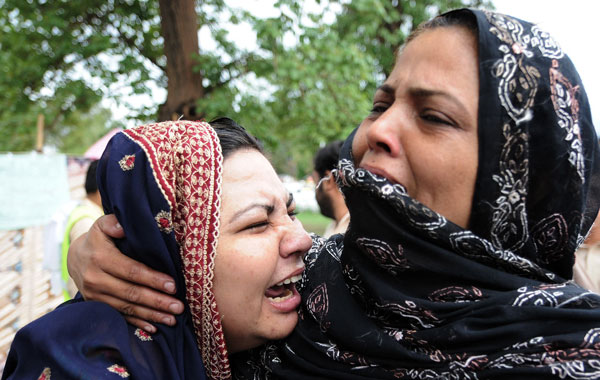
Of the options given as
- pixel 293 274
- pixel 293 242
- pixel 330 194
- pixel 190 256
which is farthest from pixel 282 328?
pixel 330 194

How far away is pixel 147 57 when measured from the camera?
7281 millimetres

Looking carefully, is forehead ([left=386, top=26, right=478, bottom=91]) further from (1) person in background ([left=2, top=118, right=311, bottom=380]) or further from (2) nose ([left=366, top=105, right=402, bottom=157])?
(1) person in background ([left=2, top=118, right=311, bottom=380])

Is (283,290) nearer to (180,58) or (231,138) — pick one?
(231,138)

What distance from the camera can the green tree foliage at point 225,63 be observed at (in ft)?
20.2

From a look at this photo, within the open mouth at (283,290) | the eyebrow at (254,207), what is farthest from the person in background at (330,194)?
the eyebrow at (254,207)

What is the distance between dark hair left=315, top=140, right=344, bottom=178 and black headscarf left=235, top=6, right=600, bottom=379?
10.9ft

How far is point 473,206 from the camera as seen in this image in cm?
126

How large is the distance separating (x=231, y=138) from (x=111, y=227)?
1.71 feet

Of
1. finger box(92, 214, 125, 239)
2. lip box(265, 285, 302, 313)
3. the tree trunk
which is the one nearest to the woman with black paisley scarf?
lip box(265, 285, 302, 313)

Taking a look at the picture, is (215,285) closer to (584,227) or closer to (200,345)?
(200,345)

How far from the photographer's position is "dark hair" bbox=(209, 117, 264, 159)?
166cm

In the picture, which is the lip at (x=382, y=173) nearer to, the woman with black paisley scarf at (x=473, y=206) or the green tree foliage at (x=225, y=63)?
the woman with black paisley scarf at (x=473, y=206)

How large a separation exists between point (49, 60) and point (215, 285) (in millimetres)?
7291

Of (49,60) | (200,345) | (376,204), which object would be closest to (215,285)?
(200,345)
